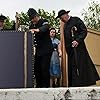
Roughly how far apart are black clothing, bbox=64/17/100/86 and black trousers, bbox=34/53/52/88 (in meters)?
0.29

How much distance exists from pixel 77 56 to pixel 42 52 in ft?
1.53

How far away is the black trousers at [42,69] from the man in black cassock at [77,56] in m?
0.28

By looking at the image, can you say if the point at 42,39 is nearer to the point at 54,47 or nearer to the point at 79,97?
the point at 54,47

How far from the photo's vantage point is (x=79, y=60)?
183 inches

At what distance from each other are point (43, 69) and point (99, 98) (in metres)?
2.91

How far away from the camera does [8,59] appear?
12.6ft

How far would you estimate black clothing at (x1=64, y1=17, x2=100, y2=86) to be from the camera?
15.1 ft

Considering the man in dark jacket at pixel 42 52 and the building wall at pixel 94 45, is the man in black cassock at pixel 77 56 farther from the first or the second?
the building wall at pixel 94 45

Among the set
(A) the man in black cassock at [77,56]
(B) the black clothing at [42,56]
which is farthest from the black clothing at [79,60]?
(B) the black clothing at [42,56]

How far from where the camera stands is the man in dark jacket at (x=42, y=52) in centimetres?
475

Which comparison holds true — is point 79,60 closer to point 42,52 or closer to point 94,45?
point 42,52

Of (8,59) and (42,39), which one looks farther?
(42,39)

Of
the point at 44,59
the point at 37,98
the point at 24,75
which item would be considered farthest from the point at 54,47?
the point at 37,98

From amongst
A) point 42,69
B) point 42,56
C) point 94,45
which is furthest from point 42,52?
point 94,45
